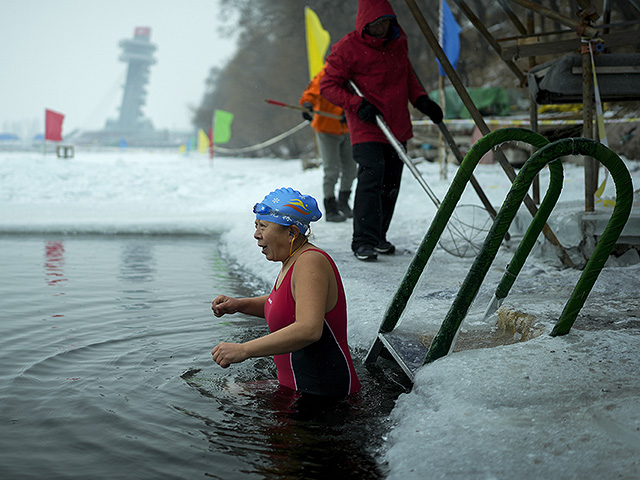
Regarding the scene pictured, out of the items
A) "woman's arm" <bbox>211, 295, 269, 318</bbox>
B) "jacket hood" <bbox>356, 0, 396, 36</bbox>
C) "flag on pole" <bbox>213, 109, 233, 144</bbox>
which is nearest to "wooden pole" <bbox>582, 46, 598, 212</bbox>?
"jacket hood" <bbox>356, 0, 396, 36</bbox>

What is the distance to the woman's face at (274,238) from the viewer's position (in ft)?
9.29

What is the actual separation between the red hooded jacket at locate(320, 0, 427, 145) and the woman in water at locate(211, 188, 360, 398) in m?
3.16

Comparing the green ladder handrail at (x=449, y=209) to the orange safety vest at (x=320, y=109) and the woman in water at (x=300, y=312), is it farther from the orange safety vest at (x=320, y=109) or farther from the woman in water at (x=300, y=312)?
the orange safety vest at (x=320, y=109)

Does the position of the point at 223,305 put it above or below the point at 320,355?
above

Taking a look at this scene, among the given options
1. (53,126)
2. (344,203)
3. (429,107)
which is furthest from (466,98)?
(53,126)

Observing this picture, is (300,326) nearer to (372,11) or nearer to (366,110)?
(366,110)

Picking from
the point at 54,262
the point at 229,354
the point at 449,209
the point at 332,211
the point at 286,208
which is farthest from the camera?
the point at 332,211

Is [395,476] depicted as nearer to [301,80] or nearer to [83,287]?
[83,287]

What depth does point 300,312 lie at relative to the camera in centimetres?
266

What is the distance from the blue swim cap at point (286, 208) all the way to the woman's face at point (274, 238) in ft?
0.09

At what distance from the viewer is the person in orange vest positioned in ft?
27.1

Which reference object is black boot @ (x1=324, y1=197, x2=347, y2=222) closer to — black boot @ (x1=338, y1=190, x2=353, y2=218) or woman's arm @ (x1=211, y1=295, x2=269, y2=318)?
black boot @ (x1=338, y1=190, x2=353, y2=218)

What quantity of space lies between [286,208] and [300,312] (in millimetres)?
405

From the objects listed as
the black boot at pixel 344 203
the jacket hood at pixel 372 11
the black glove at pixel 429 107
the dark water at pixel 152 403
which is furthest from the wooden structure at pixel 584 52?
the black boot at pixel 344 203
